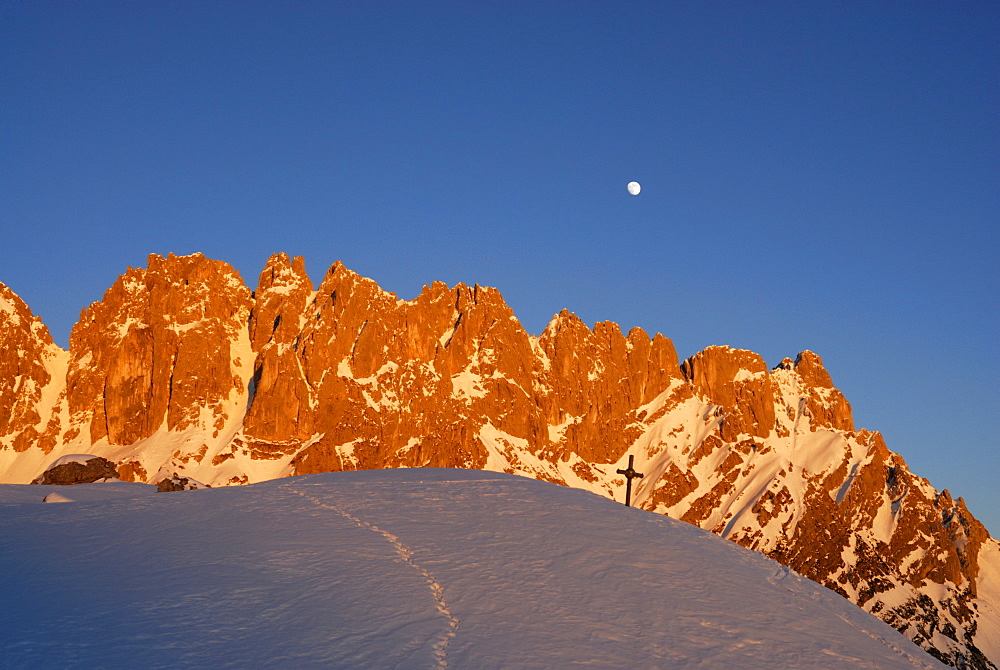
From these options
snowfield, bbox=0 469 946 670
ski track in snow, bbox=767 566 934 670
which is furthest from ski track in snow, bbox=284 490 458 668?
ski track in snow, bbox=767 566 934 670

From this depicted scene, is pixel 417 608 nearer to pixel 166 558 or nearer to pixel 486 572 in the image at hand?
pixel 486 572

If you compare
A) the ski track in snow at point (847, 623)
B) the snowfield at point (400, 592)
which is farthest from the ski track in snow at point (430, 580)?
the ski track in snow at point (847, 623)

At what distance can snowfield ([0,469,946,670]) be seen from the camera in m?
13.4

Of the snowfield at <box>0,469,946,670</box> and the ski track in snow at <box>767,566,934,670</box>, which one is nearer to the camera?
the snowfield at <box>0,469,946,670</box>

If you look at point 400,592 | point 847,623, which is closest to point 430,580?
point 400,592

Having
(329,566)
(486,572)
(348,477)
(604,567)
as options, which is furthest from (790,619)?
(348,477)

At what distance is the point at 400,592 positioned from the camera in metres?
15.9

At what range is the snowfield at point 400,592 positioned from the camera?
44.0 feet

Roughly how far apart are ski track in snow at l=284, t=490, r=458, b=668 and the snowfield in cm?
5

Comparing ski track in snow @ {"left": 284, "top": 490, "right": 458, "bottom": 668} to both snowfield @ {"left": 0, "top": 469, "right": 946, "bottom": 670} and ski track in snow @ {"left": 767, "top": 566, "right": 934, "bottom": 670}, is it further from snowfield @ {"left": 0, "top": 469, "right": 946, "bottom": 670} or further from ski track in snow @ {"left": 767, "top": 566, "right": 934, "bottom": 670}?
ski track in snow @ {"left": 767, "top": 566, "right": 934, "bottom": 670}

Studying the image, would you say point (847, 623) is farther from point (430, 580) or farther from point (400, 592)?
point (400, 592)

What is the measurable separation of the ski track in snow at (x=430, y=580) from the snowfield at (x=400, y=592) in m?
0.05

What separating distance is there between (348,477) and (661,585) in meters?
14.8

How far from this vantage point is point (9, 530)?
20891 mm
